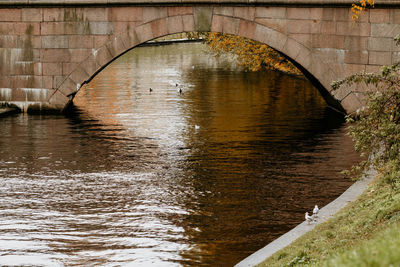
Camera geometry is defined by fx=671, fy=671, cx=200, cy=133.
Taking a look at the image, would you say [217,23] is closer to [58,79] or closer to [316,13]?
[316,13]

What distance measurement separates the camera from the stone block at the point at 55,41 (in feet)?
62.1

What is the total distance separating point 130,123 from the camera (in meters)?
18.8

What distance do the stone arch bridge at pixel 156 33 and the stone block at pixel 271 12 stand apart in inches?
1.1

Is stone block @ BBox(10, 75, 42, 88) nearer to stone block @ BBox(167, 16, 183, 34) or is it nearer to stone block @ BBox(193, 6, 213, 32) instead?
stone block @ BBox(167, 16, 183, 34)

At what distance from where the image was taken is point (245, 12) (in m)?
18.0

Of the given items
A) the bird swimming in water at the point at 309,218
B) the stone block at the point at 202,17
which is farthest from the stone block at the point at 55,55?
the bird swimming in water at the point at 309,218

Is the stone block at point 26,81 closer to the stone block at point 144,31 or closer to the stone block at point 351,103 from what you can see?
the stone block at point 144,31

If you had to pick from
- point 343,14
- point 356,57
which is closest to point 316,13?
point 343,14

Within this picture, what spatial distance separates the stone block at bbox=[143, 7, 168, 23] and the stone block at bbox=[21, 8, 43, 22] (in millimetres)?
2996

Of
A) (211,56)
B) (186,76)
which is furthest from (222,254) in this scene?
(211,56)

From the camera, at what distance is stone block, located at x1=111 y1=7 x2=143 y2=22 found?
730 inches

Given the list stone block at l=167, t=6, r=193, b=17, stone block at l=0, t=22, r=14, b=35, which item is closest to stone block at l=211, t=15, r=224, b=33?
stone block at l=167, t=6, r=193, b=17

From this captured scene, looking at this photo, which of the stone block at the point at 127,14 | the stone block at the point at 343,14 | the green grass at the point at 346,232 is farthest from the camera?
the stone block at the point at 127,14

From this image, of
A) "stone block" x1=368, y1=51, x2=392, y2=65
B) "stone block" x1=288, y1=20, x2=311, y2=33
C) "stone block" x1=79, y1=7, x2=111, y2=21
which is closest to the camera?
"stone block" x1=368, y1=51, x2=392, y2=65
